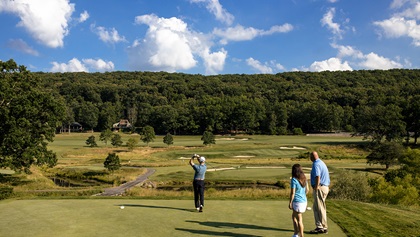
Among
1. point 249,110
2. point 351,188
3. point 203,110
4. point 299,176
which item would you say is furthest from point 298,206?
point 203,110

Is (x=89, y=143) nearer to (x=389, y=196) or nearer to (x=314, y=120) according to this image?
(x=389, y=196)

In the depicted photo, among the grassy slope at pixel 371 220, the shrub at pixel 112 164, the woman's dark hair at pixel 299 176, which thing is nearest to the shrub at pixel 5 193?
the woman's dark hair at pixel 299 176

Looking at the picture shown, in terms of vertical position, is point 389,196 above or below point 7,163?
below

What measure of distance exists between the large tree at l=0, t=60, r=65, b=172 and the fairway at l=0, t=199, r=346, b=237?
16564 millimetres

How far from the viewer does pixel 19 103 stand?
29.8 metres

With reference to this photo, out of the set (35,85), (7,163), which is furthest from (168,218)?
(35,85)

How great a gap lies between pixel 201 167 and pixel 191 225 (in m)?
2.73

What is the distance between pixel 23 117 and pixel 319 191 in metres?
27.6

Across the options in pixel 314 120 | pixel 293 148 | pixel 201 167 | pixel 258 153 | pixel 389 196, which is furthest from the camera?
pixel 314 120

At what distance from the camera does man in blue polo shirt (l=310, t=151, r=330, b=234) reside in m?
9.91

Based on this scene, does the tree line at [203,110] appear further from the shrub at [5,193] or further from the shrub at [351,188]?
the shrub at [351,188]

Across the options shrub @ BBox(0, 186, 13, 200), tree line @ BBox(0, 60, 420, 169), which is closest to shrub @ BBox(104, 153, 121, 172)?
tree line @ BBox(0, 60, 420, 169)

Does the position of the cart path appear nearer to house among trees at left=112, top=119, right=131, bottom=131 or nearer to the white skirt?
the white skirt

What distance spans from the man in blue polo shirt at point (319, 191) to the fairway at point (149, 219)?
0.38 m
